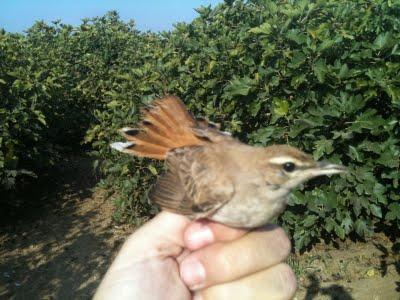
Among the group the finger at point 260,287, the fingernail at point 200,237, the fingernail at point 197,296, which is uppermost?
the fingernail at point 200,237

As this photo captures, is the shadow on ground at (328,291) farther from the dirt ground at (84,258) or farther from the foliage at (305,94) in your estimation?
the foliage at (305,94)

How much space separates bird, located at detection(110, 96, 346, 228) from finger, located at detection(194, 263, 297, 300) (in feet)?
1.26

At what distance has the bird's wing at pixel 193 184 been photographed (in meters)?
3.48

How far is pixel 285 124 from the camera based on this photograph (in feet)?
21.8

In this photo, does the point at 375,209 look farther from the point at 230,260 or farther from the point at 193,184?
the point at 230,260

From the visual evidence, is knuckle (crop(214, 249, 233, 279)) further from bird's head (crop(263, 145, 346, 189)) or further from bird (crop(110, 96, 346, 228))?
bird's head (crop(263, 145, 346, 189))

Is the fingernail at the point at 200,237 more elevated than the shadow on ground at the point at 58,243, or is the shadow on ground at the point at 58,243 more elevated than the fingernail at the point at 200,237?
the fingernail at the point at 200,237

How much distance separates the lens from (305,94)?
624 cm

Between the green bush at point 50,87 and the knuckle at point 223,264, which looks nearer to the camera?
the knuckle at point 223,264

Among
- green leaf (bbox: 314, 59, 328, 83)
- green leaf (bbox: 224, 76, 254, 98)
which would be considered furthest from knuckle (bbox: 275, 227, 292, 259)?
green leaf (bbox: 224, 76, 254, 98)

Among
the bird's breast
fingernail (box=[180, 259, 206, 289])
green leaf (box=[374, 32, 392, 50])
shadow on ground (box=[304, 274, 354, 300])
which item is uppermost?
green leaf (box=[374, 32, 392, 50])

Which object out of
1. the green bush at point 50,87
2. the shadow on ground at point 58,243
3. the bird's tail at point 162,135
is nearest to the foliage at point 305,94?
the shadow on ground at point 58,243

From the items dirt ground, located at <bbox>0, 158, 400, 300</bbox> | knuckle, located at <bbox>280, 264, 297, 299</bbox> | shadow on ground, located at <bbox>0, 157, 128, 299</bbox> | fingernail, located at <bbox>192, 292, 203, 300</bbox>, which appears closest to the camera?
knuckle, located at <bbox>280, 264, 297, 299</bbox>

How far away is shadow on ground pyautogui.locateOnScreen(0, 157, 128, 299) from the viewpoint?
23.9 feet
